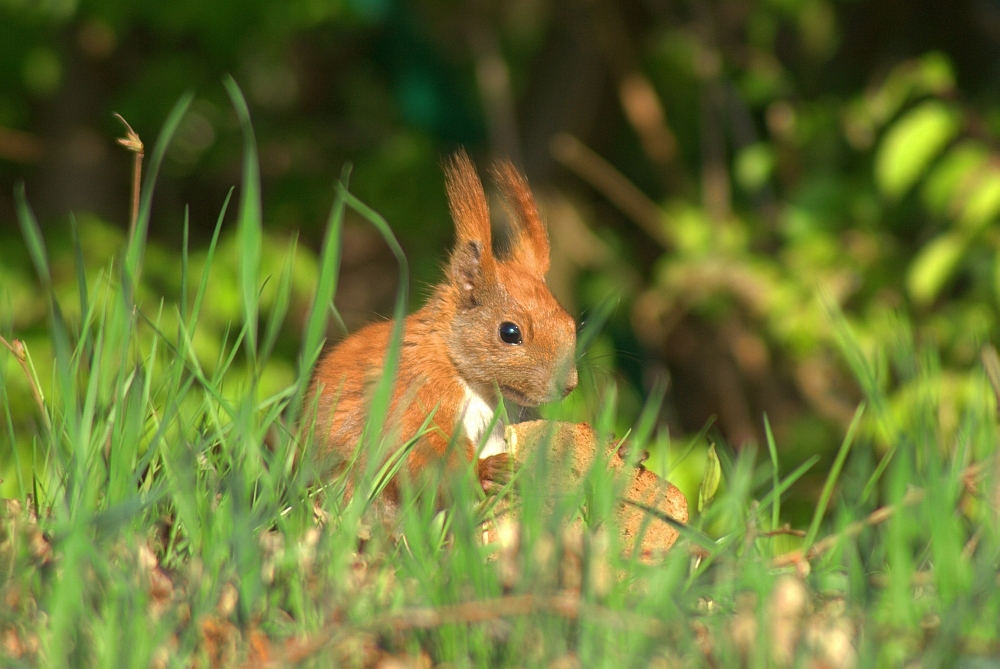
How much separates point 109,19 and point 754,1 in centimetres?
256

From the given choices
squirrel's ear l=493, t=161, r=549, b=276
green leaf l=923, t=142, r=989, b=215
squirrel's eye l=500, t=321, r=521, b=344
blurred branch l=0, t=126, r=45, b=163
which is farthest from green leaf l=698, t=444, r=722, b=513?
blurred branch l=0, t=126, r=45, b=163

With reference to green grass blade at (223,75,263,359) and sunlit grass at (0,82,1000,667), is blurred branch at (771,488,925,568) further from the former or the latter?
green grass blade at (223,75,263,359)

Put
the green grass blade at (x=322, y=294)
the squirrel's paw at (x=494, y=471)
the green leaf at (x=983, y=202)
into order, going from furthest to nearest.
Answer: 1. the green leaf at (x=983, y=202)
2. the squirrel's paw at (x=494, y=471)
3. the green grass blade at (x=322, y=294)

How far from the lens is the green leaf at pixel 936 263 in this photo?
3.23 m

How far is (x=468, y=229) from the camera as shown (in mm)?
2018

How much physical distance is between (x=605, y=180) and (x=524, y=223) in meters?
2.49

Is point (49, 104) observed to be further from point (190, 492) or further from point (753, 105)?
point (190, 492)

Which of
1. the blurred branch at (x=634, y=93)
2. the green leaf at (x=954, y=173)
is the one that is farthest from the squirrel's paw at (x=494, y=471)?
the blurred branch at (x=634, y=93)

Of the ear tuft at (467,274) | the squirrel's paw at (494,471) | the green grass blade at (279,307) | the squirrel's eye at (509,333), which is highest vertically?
the green grass blade at (279,307)

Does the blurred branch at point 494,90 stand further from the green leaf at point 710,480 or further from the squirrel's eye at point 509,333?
the green leaf at point 710,480

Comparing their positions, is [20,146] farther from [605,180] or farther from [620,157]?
[620,157]

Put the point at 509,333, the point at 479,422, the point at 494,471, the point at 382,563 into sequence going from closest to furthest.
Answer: the point at 382,563 < the point at 494,471 < the point at 479,422 < the point at 509,333

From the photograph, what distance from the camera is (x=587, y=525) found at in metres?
→ 1.35

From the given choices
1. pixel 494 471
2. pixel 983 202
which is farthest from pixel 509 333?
pixel 983 202
